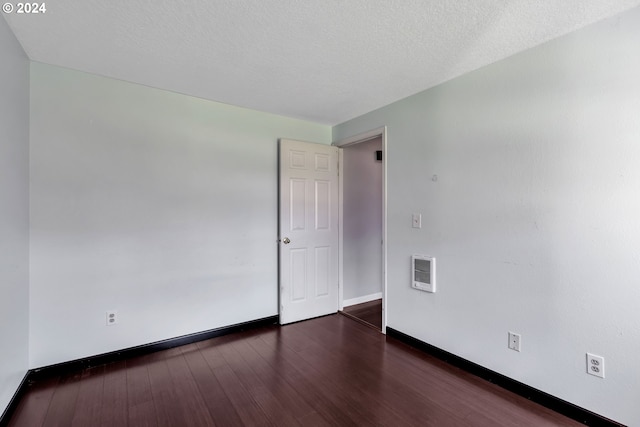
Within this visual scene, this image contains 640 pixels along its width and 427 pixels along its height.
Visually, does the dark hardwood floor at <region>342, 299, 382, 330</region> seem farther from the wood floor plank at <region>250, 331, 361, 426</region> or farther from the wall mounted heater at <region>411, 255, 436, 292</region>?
the wood floor plank at <region>250, 331, 361, 426</region>

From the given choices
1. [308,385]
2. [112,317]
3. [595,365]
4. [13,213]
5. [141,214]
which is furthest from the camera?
[141,214]

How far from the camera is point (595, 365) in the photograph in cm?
168

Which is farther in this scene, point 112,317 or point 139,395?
point 112,317

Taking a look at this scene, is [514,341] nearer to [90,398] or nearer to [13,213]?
[90,398]

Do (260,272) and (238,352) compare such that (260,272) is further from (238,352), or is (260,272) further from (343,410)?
(343,410)

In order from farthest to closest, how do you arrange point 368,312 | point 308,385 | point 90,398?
point 368,312 → point 308,385 → point 90,398

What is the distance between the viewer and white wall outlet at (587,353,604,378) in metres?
1.66

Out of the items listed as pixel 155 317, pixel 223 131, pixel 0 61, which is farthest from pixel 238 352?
pixel 0 61

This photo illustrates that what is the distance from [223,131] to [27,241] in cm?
180

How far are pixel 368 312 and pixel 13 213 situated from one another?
3.45 meters

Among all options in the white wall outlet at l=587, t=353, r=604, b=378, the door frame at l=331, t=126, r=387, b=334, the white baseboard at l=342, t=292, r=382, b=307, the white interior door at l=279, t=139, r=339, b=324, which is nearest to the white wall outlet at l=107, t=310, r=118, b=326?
the white interior door at l=279, t=139, r=339, b=324

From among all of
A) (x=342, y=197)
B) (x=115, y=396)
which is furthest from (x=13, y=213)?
(x=342, y=197)

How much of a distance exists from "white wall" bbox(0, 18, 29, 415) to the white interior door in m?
2.07

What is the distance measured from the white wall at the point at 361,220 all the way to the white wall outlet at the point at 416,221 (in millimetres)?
1248
